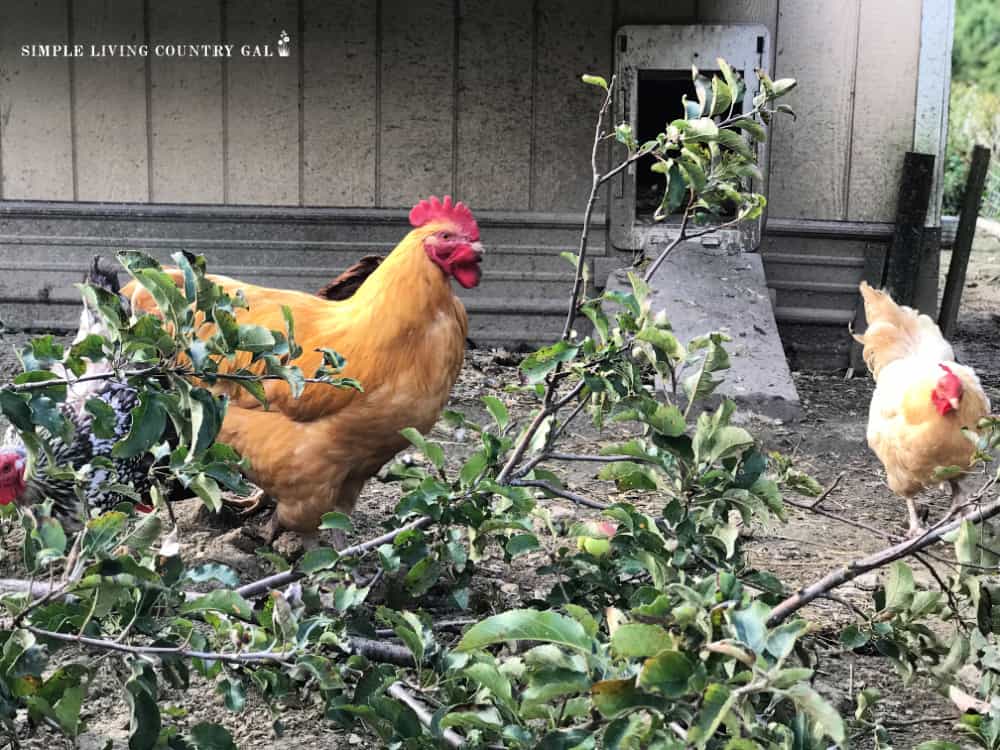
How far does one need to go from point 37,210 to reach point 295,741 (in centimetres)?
516

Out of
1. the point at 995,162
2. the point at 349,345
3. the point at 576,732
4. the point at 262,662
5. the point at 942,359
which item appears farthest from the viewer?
the point at 995,162

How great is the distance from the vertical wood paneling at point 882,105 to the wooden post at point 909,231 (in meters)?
0.11

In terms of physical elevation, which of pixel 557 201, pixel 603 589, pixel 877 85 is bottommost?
pixel 603 589

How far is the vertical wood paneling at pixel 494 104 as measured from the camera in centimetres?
676

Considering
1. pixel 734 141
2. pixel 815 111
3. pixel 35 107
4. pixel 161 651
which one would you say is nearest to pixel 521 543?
pixel 161 651

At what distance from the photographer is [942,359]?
4.65m

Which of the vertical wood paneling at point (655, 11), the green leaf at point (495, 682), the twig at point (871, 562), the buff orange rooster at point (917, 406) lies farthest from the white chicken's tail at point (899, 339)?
the green leaf at point (495, 682)

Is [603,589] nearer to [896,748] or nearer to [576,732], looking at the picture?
[896,748]

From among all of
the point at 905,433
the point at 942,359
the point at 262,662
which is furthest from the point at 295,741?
the point at 942,359

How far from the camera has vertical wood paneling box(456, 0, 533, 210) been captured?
22.2 feet

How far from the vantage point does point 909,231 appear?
22.1ft

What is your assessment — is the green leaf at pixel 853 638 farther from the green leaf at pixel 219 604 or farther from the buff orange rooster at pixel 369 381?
the buff orange rooster at pixel 369 381

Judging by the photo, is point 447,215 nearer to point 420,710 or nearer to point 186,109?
point 420,710

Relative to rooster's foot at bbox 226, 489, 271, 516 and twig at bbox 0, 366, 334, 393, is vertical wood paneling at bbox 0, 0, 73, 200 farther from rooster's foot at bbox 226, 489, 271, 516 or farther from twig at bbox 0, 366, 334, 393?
twig at bbox 0, 366, 334, 393
